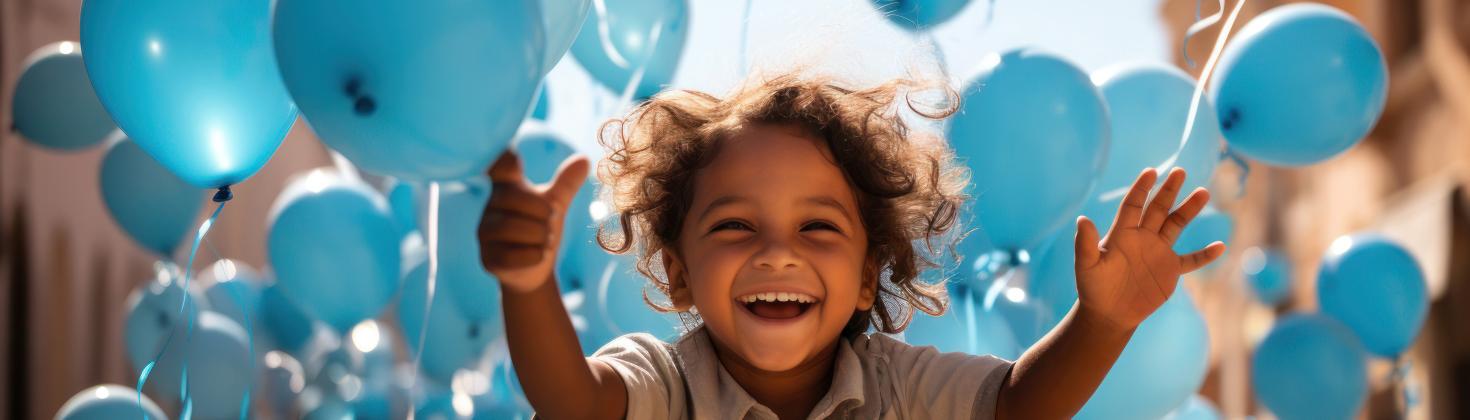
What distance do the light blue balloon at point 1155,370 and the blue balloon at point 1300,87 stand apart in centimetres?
41

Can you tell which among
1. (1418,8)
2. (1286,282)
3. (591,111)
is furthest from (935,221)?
(1286,282)

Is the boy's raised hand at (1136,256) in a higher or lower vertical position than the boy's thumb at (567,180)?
lower

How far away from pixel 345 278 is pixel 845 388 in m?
2.03

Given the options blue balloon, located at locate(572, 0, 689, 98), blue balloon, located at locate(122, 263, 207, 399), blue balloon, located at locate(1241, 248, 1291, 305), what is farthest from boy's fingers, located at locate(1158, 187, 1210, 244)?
blue balloon, located at locate(1241, 248, 1291, 305)

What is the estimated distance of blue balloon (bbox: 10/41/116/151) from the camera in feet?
10.5

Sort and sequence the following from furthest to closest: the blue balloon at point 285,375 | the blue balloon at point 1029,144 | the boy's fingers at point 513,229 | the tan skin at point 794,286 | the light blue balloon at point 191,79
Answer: the blue balloon at point 285,375, the blue balloon at point 1029,144, the light blue balloon at point 191,79, the tan skin at point 794,286, the boy's fingers at point 513,229

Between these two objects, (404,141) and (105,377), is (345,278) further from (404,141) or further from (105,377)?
(105,377)

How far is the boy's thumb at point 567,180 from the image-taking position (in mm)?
1189

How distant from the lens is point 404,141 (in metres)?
1.39

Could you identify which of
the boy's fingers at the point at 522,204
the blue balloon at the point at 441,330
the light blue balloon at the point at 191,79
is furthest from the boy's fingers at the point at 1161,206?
the blue balloon at the point at 441,330

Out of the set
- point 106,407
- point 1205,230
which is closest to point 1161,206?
point 1205,230

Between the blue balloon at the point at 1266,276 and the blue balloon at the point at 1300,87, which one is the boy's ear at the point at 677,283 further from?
the blue balloon at the point at 1266,276

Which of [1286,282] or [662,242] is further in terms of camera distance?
[1286,282]

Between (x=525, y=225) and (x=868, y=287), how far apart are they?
24.5 inches
